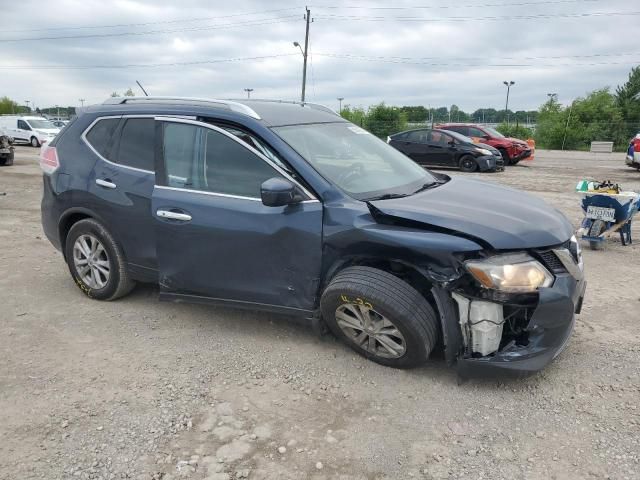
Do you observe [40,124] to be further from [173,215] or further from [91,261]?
[173,215]

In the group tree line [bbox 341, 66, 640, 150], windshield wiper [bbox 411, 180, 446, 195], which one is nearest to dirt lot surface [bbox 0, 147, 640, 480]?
windshield wiper [bbox 411, 180, 446, 195]

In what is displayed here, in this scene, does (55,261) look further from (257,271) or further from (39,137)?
(39,137)

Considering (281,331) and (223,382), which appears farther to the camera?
(281,331)

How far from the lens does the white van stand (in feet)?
82.3

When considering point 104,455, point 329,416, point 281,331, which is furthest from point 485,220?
point 104,455

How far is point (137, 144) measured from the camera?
4129 millimetres

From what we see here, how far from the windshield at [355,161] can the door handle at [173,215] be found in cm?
88

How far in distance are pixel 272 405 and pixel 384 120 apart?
1419 inches

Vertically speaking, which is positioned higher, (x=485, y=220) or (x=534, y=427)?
(x=485, y=220)

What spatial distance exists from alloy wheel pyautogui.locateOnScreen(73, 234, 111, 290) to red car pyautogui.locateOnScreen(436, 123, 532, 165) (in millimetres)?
16513

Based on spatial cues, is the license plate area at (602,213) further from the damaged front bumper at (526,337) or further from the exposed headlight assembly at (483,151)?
the exposed headlight assembly at (483,151)

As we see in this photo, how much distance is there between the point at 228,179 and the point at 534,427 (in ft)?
8.07

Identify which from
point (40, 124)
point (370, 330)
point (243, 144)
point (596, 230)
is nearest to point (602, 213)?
point (596, 230)

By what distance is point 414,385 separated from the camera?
3.23m
